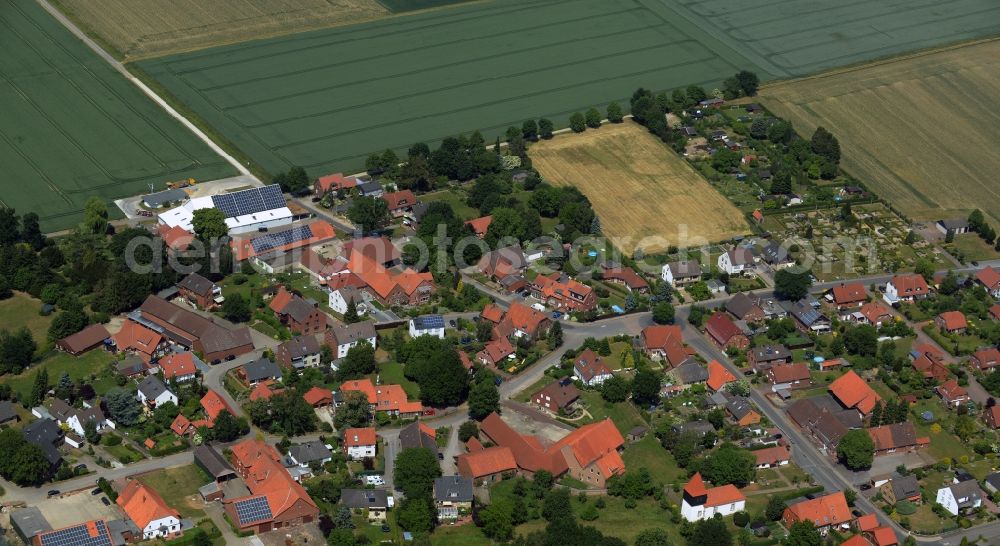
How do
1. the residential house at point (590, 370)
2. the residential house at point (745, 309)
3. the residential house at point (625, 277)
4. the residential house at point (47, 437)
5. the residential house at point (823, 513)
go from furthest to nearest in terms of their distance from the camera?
the residential house at point (625, 277) → the residential house at point (745, 309) → the residential house at point (590, 370) → the residential house at point (47, 437) → the residential house at point (823, 513)

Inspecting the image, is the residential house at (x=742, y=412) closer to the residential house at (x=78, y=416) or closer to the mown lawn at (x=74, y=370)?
the residential house at (x=78, y=416)

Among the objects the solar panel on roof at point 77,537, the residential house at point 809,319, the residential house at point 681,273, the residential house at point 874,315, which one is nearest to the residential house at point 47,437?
the solar panel on roof at point 77,537

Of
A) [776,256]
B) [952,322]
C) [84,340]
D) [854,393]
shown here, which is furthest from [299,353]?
[952,322]

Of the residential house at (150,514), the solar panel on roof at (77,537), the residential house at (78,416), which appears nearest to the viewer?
the solar panel on roof at (77,537)

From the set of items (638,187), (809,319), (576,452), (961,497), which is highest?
(576,452)

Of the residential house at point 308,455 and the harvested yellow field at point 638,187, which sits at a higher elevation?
the residential house at point 308,455

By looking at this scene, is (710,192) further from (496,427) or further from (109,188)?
(109,188)

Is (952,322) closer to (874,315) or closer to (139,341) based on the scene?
(874,315)

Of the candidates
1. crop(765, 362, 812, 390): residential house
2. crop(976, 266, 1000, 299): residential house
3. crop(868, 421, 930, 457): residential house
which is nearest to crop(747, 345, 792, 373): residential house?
crop(765, 362, 812, 390): residential house
